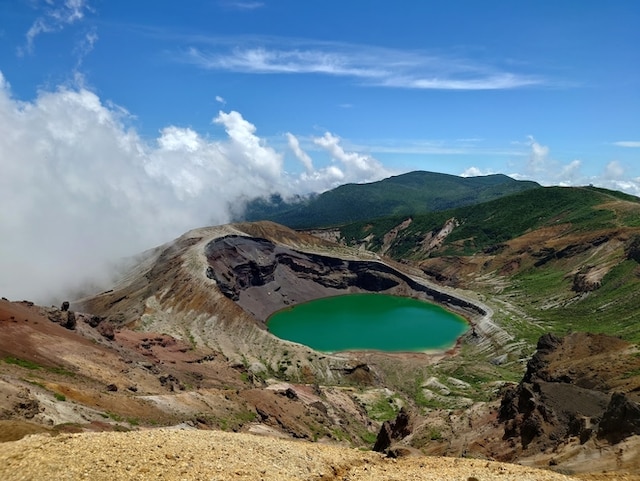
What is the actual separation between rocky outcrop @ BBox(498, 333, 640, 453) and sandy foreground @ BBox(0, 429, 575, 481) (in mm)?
9110

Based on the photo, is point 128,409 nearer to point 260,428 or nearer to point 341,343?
point 260,428

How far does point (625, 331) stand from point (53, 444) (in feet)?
314

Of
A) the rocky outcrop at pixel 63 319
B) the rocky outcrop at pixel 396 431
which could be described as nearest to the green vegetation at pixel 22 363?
the rocky outcrop at pixel 63 319

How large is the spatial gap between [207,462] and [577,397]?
31.2 meters

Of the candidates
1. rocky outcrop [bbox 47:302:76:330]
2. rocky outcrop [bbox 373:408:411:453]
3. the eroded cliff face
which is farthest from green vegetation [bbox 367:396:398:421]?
the eroded cliff face

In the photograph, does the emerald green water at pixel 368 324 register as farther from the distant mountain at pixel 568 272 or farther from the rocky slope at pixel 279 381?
the distant mountain at pixel 568 272

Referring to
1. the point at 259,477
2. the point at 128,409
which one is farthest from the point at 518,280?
the point at 259,477

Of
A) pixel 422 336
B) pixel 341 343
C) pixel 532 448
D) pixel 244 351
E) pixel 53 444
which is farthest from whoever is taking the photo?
pixel 422 336

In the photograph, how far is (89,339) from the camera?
2238 inches

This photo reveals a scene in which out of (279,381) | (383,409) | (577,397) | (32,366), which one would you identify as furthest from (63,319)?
(577,397)

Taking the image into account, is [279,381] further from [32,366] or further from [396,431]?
[32,366]

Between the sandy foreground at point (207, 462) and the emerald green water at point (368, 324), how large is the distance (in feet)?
282

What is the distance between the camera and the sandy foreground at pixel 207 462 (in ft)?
48.9

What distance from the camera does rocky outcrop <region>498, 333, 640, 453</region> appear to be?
26203mm
